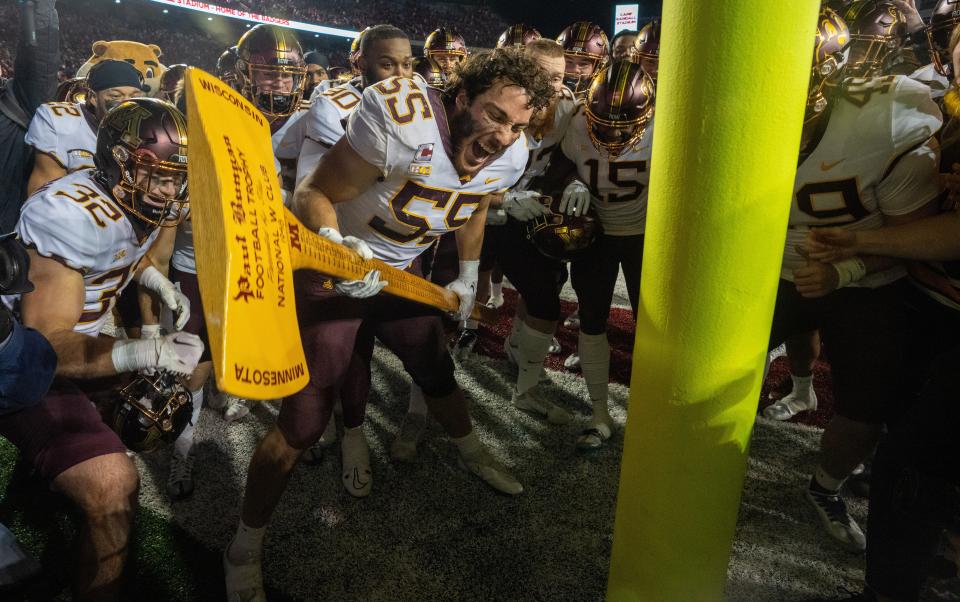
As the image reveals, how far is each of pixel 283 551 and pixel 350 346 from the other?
81 cm

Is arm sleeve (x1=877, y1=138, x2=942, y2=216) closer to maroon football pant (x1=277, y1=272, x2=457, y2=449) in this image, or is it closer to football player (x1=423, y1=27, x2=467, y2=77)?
maroon football pant (x1=277, y1=272, x2=457, y2=449)

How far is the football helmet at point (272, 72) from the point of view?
3.30m

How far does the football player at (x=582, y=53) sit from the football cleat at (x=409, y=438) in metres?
3.07

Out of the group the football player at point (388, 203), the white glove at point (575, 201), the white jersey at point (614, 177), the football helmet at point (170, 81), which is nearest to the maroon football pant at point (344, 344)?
the football player at point (388, 203)

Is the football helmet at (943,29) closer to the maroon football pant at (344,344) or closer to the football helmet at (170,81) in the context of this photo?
the maroon football pant at (344,344)

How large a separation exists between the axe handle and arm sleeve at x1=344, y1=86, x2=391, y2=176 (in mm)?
355

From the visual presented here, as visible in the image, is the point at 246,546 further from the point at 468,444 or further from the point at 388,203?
the point at 388,203

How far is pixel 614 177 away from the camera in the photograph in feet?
8.44

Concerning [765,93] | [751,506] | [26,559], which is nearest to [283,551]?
[26,559]

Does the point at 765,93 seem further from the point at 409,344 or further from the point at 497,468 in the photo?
the point at 497,468

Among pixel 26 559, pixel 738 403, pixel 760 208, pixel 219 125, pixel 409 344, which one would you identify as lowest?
pixel 26 559

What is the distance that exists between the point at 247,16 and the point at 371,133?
22.2 m

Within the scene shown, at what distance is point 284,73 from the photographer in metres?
3.30

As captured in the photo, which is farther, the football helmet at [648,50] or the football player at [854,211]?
the football helmet at [648,50]
